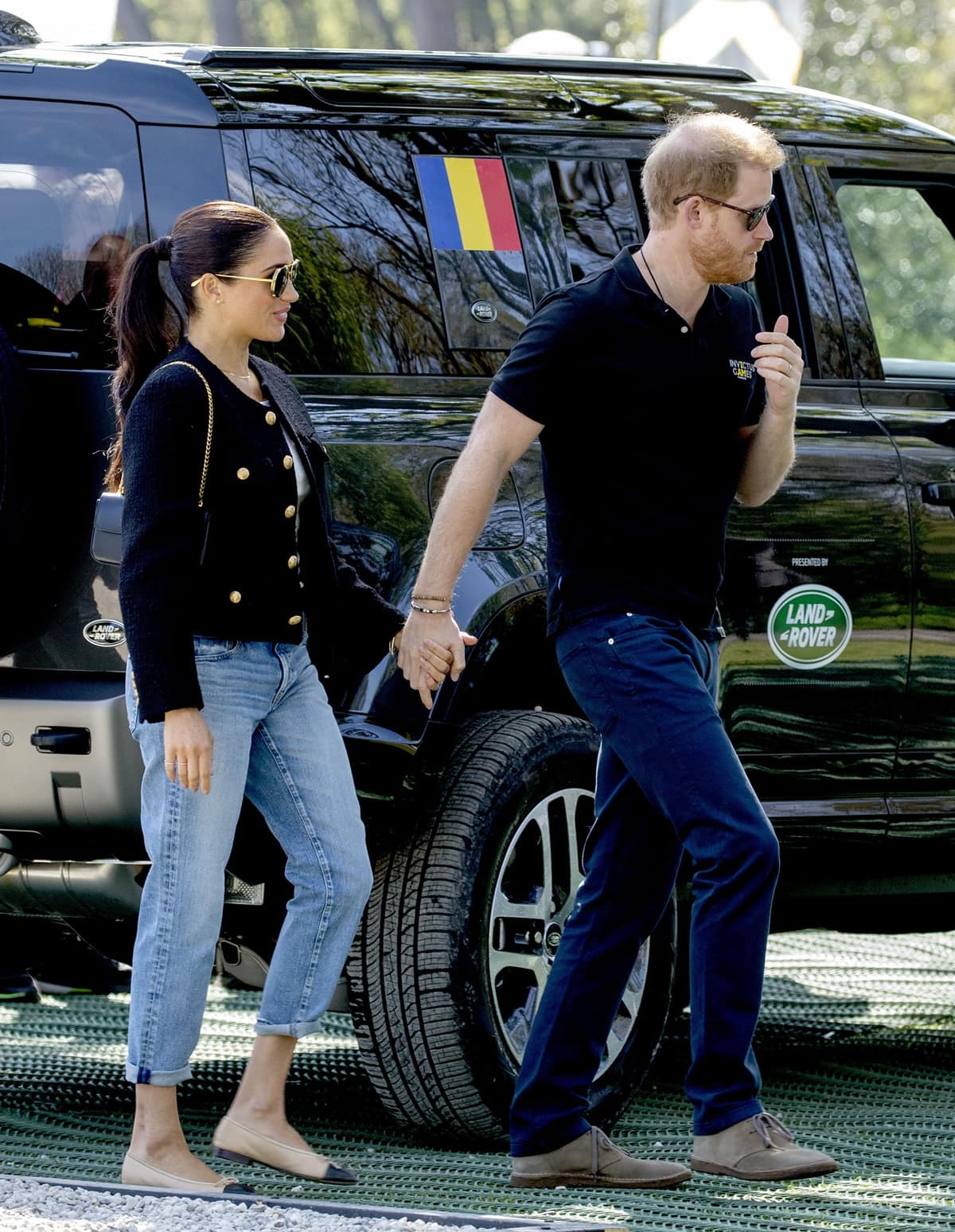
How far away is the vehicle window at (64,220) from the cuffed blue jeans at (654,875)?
3.77 ft

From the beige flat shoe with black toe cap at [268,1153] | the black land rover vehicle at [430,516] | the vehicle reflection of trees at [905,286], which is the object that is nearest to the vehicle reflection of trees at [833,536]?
the black land rover vehicle at [430,516]

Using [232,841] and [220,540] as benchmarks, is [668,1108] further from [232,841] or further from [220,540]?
[220,540]

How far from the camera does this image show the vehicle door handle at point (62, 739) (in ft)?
12.9

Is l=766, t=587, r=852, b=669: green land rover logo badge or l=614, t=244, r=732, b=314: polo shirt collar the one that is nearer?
l=614, t=244, r=732, b=314: polo shirt collar

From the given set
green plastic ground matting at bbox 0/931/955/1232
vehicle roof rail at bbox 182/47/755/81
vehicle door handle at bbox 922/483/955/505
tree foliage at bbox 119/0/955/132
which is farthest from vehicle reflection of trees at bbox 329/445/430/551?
tree foliage at bbox 119/0/955/132

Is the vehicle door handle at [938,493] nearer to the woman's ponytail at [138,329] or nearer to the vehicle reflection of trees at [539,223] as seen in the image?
the vehicle reflection of trees at [539,223]

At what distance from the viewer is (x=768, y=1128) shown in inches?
148

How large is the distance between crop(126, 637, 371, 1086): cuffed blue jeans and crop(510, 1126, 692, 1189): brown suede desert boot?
47 cm

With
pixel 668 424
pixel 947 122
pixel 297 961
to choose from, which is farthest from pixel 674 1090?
pixel 947 122

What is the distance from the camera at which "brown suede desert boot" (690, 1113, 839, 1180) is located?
372cm

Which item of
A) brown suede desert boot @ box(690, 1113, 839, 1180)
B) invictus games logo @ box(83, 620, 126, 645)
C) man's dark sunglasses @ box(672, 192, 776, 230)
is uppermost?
man's dark sunglasses @ box(672, 192, 776, 230)

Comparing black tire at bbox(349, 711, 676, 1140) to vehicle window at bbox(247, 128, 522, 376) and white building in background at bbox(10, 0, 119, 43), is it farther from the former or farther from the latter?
white building in background at bbox(10, 0, 119, 43)

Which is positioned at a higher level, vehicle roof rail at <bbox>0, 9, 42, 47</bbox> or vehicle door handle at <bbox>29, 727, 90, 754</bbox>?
vehicle roof rail at <bbox>0, 9, 42, 47</bbox>

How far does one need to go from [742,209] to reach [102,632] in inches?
53.9
